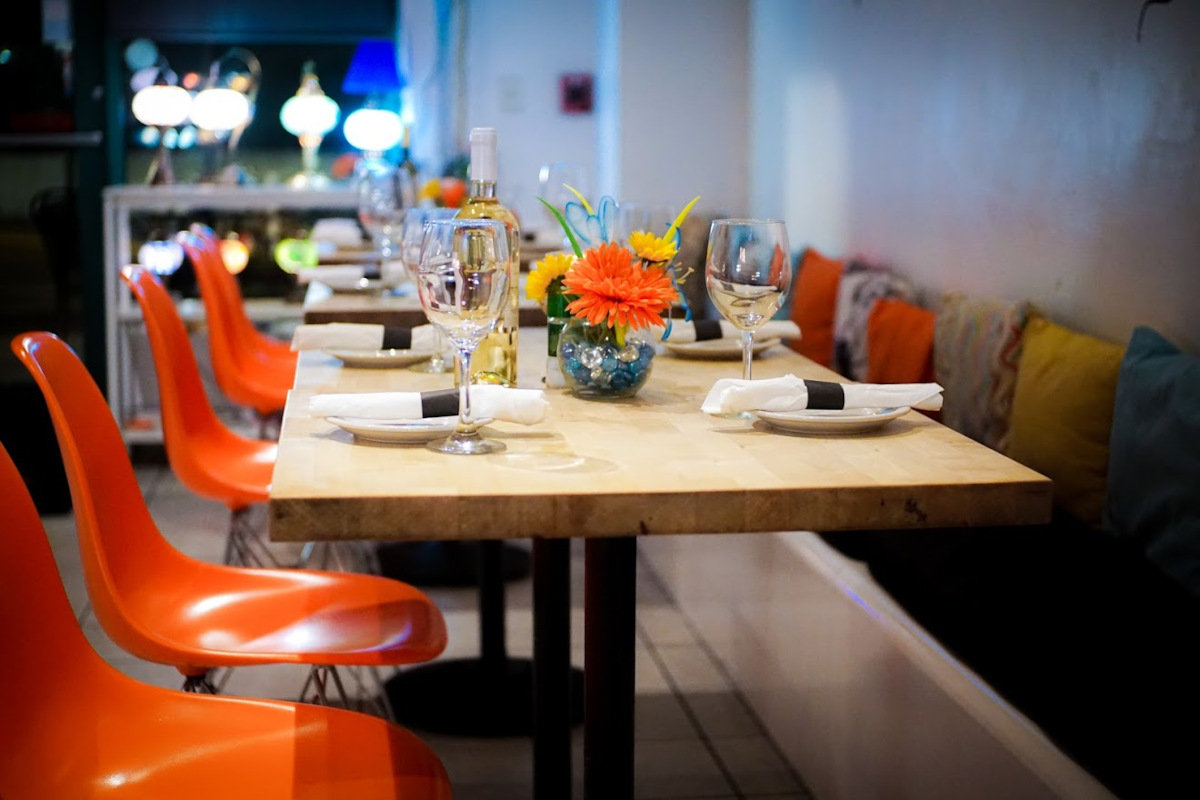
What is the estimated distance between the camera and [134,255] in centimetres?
557

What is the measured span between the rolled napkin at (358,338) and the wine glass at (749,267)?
0.53 m

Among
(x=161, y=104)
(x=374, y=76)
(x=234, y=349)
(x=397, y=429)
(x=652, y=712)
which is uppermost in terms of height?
(x=374, y=76)

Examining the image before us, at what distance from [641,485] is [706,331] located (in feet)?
3.19

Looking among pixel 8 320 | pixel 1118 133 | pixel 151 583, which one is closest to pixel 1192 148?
pixel 1118 133

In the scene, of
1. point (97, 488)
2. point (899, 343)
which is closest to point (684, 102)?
point (899, 343)

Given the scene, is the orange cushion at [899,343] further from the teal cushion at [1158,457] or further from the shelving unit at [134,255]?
the shelving unit at [134,255]

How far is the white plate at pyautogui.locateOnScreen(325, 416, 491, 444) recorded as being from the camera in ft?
4.81

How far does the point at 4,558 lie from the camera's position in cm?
133

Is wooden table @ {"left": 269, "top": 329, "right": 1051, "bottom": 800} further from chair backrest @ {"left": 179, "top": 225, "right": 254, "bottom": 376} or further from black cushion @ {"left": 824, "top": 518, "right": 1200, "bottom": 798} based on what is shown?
chair backrest @ {"left": 179, "top": 225, "right": 254, "bottom": 376}

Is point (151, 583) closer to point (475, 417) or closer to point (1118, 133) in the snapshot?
point (475, 417)

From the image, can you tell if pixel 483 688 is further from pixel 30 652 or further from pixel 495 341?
pixel 30 652

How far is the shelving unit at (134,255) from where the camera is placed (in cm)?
533

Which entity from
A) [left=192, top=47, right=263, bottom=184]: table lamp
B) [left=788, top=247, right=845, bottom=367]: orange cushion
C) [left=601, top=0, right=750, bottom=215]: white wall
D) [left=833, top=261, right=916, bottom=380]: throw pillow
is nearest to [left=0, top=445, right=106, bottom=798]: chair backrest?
[left=833, top=261, right=916, bottom=380]: throw pillow

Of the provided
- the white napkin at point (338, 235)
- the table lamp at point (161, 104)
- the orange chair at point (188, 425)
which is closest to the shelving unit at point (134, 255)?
the table lamp at point (161, 104)
